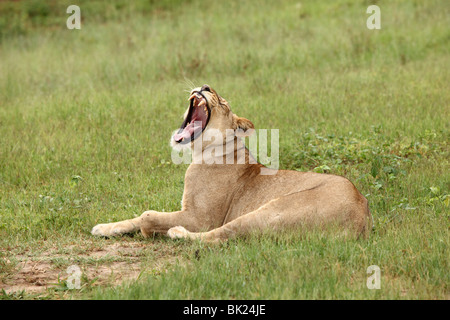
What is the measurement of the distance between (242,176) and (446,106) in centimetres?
487

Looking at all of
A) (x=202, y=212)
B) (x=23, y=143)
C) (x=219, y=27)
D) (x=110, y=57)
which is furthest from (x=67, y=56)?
(x=202, y=212)

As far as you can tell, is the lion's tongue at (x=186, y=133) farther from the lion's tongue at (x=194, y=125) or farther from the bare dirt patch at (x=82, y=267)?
the bare dirt patch at (x=82, y=267)

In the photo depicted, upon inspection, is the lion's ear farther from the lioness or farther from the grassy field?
the grassy field

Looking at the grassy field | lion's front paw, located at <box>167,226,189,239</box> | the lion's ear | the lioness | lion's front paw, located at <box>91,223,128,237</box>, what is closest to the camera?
the grassy field

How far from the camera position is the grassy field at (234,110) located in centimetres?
500

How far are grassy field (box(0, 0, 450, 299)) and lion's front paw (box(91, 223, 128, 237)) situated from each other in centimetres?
11

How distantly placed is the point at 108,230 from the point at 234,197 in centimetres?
124

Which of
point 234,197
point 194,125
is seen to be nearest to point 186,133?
point 194,125

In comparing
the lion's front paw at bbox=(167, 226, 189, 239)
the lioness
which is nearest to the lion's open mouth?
the lioness

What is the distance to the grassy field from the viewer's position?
4996mm

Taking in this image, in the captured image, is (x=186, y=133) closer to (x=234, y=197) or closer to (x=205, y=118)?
(x=205, y=118)

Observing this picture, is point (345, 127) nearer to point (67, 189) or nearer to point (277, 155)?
point (277, 155)

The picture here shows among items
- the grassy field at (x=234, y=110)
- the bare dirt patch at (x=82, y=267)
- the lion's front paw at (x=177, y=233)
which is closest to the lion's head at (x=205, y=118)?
the grassy field at (x=234, y=110)
